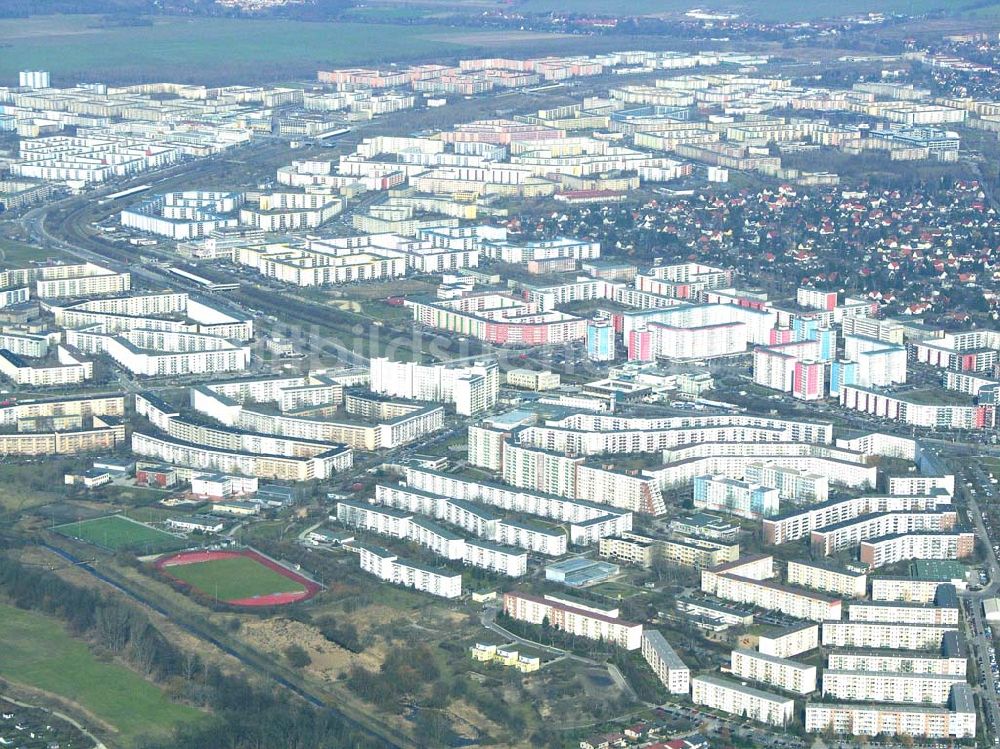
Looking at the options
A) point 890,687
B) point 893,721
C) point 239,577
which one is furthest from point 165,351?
point 893,721

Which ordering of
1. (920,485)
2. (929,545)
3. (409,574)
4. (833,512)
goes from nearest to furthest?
(409,574)
(929,545)
(833,512)
(920,485)

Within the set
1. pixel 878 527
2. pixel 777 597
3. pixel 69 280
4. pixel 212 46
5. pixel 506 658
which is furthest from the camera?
pixel 212 46

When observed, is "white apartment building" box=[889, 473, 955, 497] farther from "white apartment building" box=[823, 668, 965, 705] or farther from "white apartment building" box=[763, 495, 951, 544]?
"white apartment building" box=[823, 668, 965, 705]

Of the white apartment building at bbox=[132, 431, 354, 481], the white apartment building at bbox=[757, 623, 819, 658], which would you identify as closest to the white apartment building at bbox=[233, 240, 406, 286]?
the white apartment building at bbox=[132, 431, 354, 481]

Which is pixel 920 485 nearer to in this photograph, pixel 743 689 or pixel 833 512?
pixel 833 512

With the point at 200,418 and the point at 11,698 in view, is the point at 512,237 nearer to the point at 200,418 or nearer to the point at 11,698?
the point at 200,418
